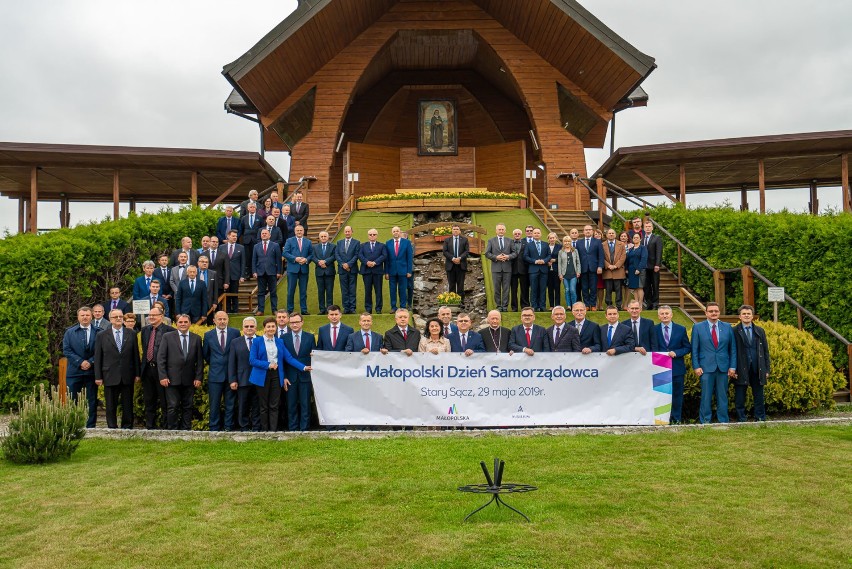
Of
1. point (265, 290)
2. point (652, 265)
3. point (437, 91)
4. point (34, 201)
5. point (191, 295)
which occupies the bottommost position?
point (191, 295)

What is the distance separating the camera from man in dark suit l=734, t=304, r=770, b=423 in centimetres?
948

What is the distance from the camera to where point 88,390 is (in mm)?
10164

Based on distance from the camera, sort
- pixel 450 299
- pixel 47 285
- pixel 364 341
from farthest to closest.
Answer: pixel 450 299, pixel 47 285, pixel 364 341

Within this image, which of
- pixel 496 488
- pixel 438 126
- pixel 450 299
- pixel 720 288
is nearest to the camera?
pixel 496 488

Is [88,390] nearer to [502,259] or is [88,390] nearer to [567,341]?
[567,341]

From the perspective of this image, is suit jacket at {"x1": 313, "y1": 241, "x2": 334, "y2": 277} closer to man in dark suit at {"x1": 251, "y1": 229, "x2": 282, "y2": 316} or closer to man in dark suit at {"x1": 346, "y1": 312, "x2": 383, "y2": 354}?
man in dark suit at {"x1": 251, "y1": 229, "x2": 282, "y2": 316}

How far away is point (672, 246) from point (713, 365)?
22.9 feet

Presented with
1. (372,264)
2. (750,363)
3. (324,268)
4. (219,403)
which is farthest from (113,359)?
(750,363)

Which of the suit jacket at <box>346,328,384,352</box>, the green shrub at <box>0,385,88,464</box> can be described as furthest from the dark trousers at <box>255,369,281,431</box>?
the green shrub at <box>0,385,88,464</box>

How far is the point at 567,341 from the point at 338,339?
→ 2805 mm

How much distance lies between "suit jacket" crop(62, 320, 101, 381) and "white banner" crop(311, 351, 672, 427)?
9.87ft

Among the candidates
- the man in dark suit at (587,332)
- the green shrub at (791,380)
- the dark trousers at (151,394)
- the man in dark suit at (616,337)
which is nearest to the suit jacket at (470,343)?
the man in dark suit at (587,332)

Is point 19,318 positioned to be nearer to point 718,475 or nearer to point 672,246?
point 718,475

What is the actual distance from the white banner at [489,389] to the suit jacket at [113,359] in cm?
232
